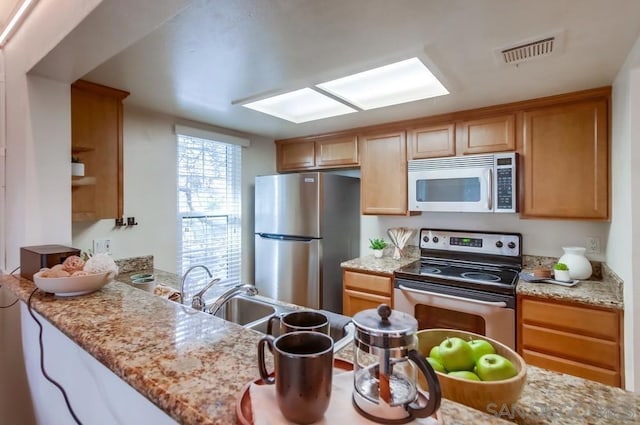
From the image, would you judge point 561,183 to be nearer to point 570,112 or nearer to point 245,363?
point 570,112

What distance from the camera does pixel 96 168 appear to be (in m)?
2.08

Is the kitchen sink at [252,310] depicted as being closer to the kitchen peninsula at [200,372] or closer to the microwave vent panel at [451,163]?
the kitchen peninsula at [200,372]

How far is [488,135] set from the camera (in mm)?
2467

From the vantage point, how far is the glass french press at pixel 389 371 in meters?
0.51

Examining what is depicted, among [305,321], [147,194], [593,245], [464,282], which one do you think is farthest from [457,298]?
[147,194]

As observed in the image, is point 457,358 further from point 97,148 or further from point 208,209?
point 208,209

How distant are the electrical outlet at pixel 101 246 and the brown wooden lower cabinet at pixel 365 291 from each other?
1893 millimetres

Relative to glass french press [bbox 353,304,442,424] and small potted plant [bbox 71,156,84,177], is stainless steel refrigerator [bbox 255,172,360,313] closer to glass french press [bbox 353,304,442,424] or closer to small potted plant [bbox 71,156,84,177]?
small potted plant [bbox 71,156,84,177]

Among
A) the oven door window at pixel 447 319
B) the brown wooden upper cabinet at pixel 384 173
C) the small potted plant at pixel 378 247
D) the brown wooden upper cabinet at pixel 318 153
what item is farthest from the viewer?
the brown wooden upper cabinet at pixel 318 153

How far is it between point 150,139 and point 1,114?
92cm

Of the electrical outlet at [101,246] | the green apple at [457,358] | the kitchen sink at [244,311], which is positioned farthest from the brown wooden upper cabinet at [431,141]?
the electrical outlet at [101,246]

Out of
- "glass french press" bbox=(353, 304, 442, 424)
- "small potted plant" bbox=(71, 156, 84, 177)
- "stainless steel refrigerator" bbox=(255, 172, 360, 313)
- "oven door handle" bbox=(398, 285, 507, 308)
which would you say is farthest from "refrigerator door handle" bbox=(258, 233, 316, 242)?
"glass french press" bbox=(353, 304, 442, 424)

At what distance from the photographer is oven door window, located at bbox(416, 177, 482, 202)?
2.42 metres

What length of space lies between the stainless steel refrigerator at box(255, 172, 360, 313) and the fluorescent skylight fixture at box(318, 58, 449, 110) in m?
0.81
